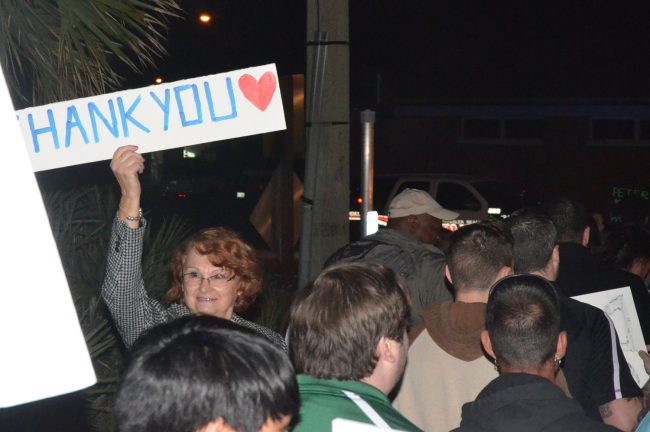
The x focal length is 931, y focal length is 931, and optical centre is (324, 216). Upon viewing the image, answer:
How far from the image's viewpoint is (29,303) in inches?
64.6

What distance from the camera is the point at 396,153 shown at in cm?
2848

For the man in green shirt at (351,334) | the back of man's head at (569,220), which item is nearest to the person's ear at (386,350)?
the man in green shirt at (351,334)

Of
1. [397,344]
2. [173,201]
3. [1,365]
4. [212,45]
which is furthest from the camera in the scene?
[173,201]

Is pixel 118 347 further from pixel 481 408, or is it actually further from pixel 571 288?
pixel 481 408

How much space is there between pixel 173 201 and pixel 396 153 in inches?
409

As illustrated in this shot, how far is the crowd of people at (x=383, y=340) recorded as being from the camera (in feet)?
6.09

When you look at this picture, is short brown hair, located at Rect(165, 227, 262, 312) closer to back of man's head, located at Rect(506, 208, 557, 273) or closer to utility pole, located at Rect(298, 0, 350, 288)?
back of man's head, located at Rect(506, 208, 557, 273)

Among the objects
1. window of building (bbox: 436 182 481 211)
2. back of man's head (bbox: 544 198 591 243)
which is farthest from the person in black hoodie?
window of building (bbox: 436 182 481 211)

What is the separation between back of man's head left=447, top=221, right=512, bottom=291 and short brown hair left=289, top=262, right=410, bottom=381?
3.42 feet

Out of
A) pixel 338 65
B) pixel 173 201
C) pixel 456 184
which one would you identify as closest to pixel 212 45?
pixel 456 184

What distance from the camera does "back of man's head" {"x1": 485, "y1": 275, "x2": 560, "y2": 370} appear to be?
3.04m

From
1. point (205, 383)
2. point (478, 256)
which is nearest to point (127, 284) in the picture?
point (478, 256)

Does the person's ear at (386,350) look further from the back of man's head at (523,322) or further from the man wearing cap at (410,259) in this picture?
the man wearing cap at (410,259)

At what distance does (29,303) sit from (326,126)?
4934mm
